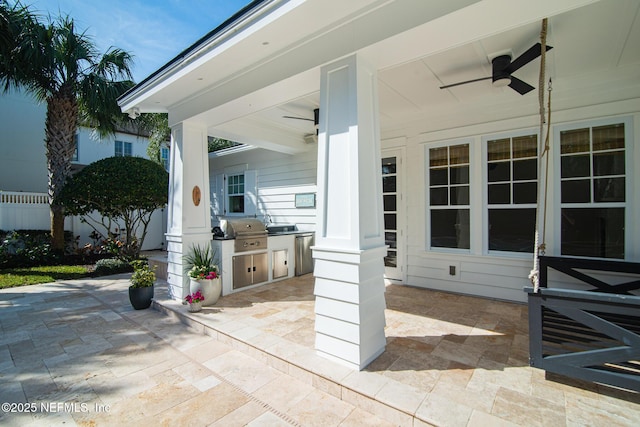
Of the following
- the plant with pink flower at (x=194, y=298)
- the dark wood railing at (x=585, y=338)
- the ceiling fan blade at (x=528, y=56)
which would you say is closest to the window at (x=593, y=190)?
the dark wood railing at (x=585, y=338)

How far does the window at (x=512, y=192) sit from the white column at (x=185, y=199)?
4.40 metres

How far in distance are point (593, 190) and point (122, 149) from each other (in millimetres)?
15838

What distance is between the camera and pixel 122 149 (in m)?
13.0

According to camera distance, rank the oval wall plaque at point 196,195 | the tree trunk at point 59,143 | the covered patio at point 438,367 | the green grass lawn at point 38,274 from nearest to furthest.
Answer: the covered patio at point 438,367 < the oval wall plaque at point 196,195 < the green grass lawn at point 38,274 < the tree trunk at point 59,143

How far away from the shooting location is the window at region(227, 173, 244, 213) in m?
7.92

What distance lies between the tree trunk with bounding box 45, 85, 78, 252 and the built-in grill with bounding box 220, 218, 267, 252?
18.9 feet

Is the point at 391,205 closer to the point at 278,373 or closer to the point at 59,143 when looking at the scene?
the point at 278,373

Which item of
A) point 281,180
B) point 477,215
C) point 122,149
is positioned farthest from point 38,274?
point 477,215

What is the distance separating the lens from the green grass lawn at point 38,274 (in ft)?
18.9

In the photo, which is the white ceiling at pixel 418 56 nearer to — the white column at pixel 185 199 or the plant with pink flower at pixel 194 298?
the white column at pixel 185 199

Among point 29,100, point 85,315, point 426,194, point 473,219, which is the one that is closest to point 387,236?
point 426,194

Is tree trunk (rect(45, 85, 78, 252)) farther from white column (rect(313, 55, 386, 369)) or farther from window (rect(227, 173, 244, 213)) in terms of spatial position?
white column (rect(313, 55, 386, 369))

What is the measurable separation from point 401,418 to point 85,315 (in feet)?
14.5

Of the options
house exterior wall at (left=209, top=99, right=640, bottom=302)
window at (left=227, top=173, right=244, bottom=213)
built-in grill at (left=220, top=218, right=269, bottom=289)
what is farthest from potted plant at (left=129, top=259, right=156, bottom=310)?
house exterior wall at (left=209, top=99, right=640, bottom=302)
